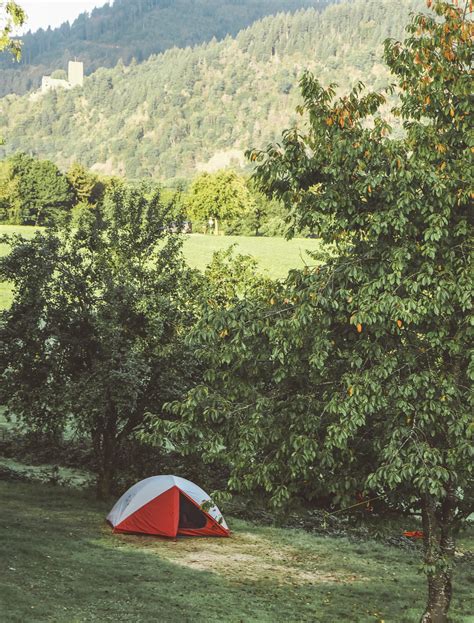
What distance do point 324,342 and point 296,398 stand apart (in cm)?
172

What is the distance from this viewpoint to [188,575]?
21625 millimetres

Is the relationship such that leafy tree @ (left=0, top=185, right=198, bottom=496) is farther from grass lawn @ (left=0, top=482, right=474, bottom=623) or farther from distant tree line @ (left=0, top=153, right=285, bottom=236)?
distant tree line @ (left=0, top=153, right=285, bottom=236)

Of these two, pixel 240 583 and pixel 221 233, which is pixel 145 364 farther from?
pixel 221 233

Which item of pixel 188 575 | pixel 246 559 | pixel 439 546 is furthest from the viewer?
pixel 246 559

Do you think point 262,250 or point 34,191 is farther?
point 34,191

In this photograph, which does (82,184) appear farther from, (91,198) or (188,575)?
(188,575)

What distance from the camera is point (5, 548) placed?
2077 centimetres

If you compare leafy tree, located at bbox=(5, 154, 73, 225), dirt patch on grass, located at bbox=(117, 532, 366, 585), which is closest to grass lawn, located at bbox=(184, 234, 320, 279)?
leafy tree, located at bbox=(5, 154, 73, 225)

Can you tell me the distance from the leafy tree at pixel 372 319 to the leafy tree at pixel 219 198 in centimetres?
13313

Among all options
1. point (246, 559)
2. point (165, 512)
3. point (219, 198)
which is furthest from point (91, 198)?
point (246, 559)

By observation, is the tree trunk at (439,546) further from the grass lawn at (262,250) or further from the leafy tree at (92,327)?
the grass lawn at (262,250)

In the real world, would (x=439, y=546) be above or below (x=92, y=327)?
below

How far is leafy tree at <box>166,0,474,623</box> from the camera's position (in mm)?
12977

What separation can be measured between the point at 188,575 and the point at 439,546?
28.9 feet
